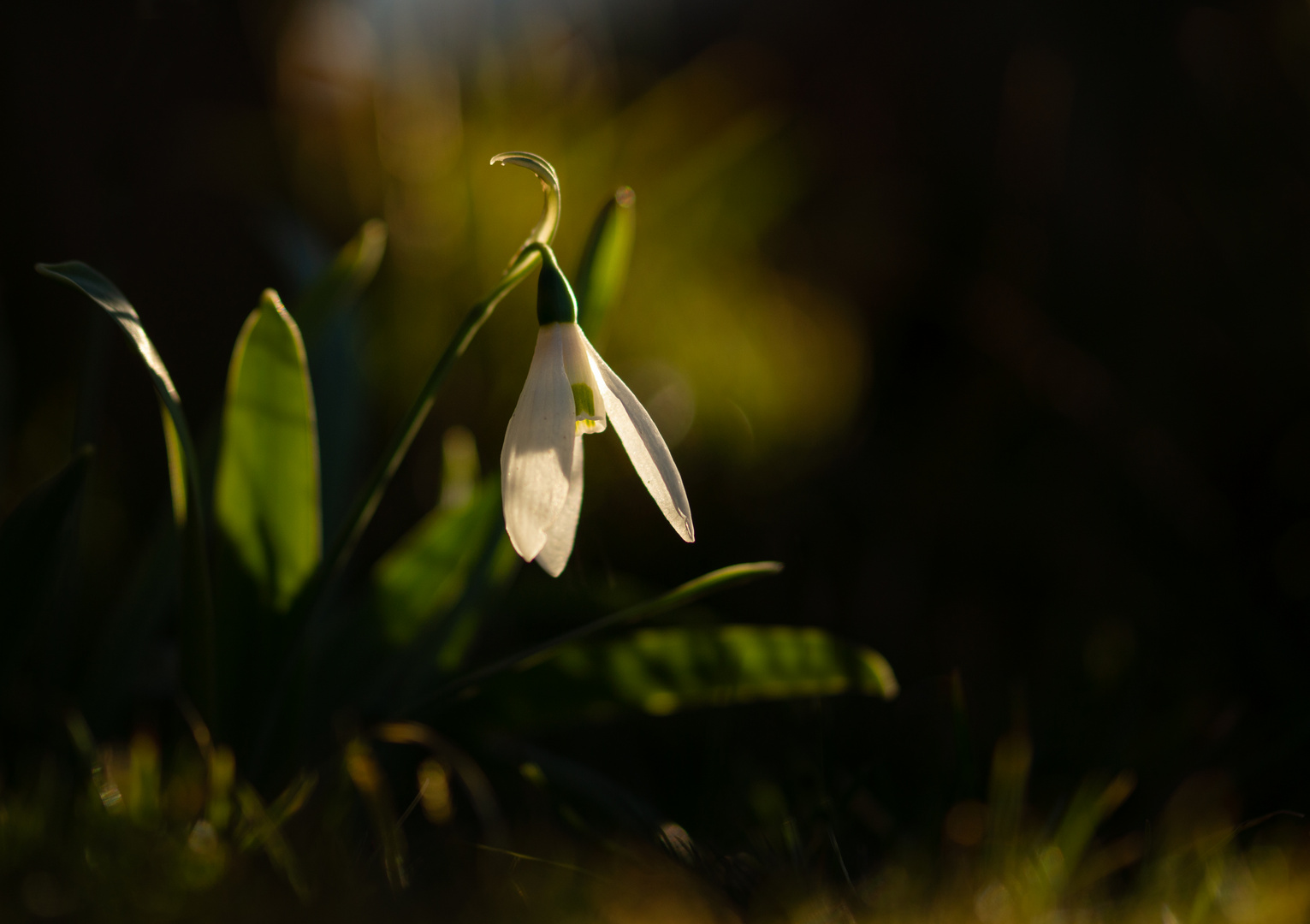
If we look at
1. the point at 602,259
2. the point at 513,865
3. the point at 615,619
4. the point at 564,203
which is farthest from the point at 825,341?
the point at 513,865

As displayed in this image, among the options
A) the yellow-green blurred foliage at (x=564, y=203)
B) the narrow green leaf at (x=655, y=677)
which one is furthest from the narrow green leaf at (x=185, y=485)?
the yellow-green blurred foliage at (x=564, y=203)

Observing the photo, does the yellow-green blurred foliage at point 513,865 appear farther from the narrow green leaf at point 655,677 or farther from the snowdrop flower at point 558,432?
the snowdrop flower at point 558,432

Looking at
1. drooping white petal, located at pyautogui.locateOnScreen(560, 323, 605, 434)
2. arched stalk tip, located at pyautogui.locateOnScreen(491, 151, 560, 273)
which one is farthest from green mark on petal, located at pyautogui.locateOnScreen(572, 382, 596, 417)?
arched stalk tip, located at pyautogui.locateOnScreen(491, 151, 560, 273)

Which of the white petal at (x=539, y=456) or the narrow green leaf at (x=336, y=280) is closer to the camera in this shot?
the white petal at (x=539, y=456)

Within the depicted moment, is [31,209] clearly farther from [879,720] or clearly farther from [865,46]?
[865,46]

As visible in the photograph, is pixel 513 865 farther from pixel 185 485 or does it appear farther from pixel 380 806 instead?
pixel 185 485

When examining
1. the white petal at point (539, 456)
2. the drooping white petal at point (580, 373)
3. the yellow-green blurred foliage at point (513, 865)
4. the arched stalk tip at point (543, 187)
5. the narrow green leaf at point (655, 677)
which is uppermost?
the arched stalk tip at point (543, 187)
